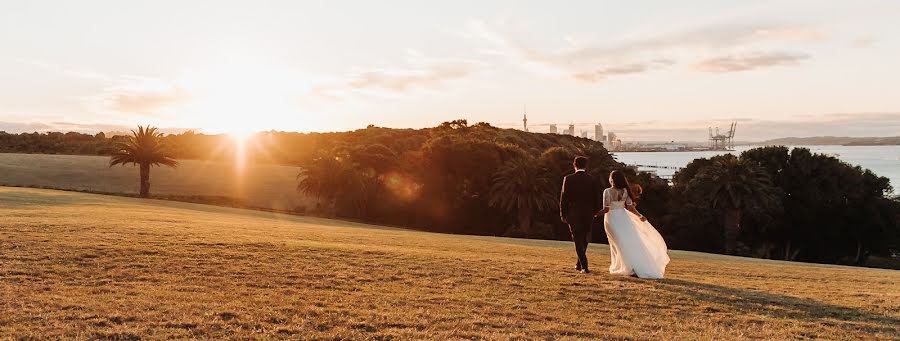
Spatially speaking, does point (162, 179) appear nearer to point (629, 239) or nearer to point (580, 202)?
point (580, 202)

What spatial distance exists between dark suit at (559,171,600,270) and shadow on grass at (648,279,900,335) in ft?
6.45

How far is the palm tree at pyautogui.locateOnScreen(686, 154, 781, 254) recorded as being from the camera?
63.5m

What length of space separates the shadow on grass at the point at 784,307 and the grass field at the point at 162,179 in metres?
61.6

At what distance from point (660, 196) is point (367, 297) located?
72208mm

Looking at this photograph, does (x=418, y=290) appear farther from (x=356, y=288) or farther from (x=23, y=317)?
(x=23, y=317)

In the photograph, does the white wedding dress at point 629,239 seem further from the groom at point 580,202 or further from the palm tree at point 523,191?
the palm tree at point 523,191

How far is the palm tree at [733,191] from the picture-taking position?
6347 cm

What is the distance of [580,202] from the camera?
1441cm

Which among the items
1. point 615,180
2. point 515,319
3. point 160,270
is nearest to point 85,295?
point 160,270

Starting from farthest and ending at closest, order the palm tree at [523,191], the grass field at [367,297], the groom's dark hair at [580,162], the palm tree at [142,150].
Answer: the palm tree at [523,191] < the palm tree at [142,150] < the groom's dark hair at [580,162] < the grass field at [367,297]

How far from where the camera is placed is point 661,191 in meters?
78.0

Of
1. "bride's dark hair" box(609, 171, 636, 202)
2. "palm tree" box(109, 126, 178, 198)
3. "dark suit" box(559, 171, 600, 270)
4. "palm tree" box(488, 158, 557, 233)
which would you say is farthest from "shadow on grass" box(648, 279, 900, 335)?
"palm tree" box(109, 126, 178, 198)

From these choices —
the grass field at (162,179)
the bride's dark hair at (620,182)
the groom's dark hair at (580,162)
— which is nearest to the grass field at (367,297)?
the bride's dark hair at (620,182)

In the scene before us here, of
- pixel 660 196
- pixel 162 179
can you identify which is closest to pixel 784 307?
pixel 660 196
